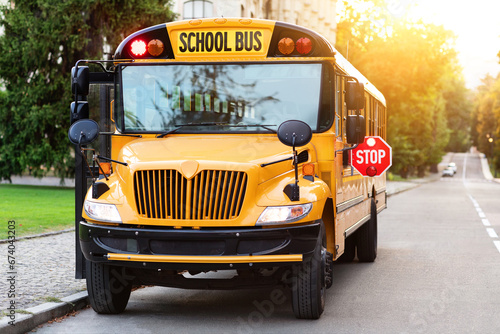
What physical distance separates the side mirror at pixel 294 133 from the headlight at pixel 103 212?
159 cm

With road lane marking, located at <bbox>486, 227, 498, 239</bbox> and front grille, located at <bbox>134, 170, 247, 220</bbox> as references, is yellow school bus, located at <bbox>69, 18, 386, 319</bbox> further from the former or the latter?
road lane marking, located at <bbox>486, 227, 498, 239</bbox>

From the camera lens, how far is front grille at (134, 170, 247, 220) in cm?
670

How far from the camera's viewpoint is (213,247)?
21.9 feet

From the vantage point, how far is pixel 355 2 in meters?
46.9

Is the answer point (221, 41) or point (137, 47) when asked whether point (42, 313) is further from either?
point (221, 41)

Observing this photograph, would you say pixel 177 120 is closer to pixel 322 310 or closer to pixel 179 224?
pixel 179 224

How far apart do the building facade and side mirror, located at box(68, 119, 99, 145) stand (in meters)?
24.1

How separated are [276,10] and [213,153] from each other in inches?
1871

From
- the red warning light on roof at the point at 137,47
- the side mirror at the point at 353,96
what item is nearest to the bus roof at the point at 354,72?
the side mirror at the point at 353,96

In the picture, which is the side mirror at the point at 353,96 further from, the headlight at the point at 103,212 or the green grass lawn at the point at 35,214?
the green grass lawn at the point at 35,214

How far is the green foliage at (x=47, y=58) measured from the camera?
3238cm

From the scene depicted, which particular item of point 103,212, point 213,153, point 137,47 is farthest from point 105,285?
point 137,47

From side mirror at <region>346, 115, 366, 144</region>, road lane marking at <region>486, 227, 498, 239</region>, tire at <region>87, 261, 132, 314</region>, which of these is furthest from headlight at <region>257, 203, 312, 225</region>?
road lane marking at <region>486, 227, 498, 239</region>

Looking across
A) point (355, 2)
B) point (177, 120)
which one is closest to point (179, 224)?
point (177, 120)
